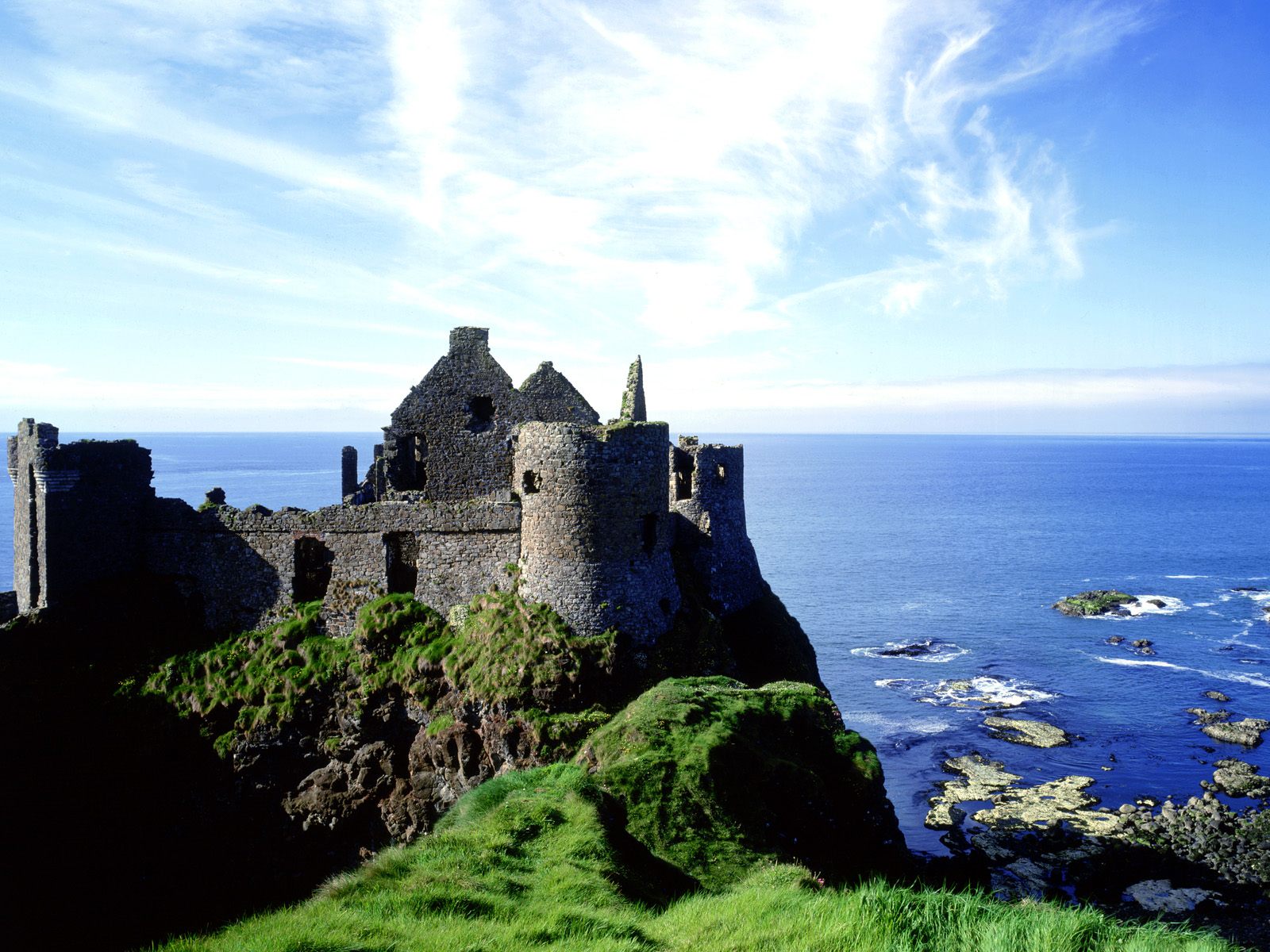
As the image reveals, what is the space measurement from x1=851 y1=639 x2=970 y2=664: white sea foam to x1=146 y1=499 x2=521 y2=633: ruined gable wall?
4738cm

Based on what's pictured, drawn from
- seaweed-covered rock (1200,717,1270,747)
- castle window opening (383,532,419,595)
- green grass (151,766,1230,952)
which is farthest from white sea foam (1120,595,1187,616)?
green grass (151,766,1230,952)

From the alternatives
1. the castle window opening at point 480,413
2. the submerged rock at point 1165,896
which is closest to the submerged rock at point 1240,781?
the submerged rock at point 1165,896

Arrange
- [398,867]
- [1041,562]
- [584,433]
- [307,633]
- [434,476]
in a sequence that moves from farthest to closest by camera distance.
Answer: [1041,562]
[434,476]
[307,633]
[584,433]
[398,867]

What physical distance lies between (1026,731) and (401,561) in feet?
131

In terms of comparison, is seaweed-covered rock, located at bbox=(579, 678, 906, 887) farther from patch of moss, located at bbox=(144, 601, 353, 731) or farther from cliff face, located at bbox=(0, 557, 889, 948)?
patch of moss, located at bbox=(144, 601, 353, 731)

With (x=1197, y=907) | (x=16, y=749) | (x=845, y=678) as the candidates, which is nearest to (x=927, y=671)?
(x=845, y=678)

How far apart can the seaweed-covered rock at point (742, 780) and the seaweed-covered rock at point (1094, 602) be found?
67629 mm

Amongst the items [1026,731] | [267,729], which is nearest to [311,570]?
[267,729]

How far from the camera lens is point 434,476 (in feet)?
96.6

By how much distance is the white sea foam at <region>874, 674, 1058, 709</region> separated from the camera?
5488cm

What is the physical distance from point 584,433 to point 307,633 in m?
11.0

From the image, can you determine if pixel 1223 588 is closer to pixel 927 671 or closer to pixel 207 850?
pixel 927 671

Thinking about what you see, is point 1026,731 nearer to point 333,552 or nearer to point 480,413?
point 480,413

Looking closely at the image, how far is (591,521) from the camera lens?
2303 centimetres
